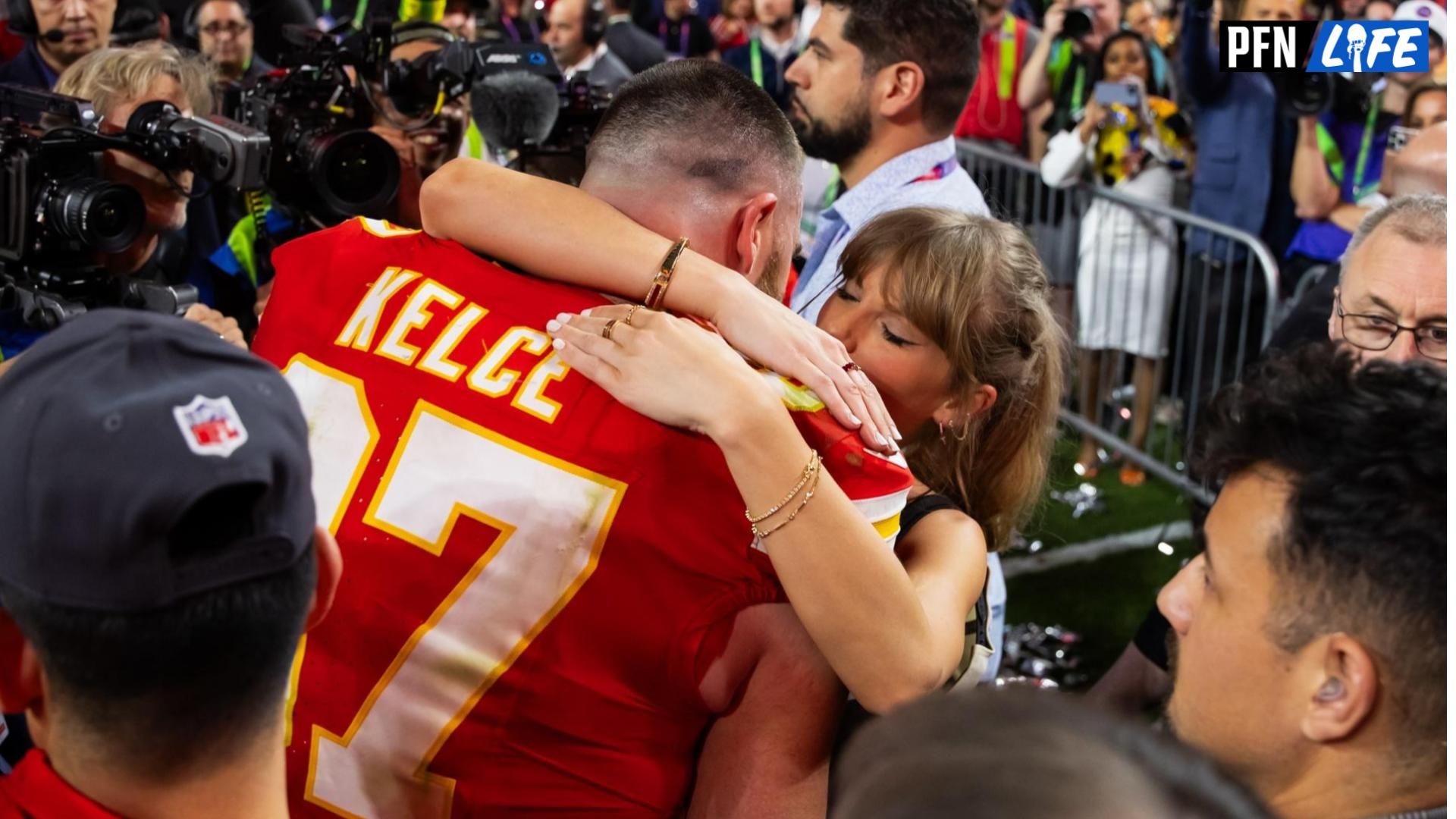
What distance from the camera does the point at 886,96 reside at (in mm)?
3980

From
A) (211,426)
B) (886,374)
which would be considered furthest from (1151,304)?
(211,426)

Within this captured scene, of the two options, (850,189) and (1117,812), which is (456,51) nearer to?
(850,189)

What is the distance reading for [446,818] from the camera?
6.33ft

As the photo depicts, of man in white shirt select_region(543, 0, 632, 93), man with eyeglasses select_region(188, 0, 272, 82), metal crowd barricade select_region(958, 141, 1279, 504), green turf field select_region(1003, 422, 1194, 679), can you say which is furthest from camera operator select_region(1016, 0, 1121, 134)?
man with eyeglasses select_region(188, 0, 272, 82)

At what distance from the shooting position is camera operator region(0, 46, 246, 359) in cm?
323

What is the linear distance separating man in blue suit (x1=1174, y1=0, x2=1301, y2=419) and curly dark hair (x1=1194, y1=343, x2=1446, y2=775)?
485 cm

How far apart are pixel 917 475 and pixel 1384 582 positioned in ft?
4.20

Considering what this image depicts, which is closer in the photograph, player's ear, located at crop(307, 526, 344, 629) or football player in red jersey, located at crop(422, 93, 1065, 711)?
player's ear, located at crop(307, 526, 344, 629)

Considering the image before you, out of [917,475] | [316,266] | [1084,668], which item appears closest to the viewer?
[316,266]

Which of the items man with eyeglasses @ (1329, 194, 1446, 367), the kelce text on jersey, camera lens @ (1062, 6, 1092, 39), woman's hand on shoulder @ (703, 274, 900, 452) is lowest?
camera lens @ (1062, 6, 1092, 39)

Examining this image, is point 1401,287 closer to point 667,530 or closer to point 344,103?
point 667,530

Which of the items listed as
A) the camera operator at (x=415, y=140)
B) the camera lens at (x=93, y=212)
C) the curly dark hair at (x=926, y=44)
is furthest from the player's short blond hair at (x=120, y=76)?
the curly dark hair at (x=926, y=44)

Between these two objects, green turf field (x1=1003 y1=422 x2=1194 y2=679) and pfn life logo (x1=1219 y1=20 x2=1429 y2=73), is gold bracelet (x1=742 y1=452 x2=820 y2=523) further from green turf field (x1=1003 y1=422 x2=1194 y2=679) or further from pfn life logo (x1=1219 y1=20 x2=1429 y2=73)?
pfn life logo (x1=1219 y1=20 x2=1429 y2=73)

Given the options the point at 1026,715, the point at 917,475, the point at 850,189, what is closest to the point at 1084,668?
the point at 850,189
